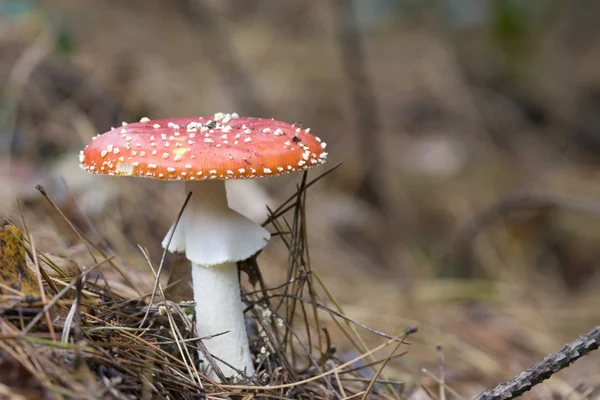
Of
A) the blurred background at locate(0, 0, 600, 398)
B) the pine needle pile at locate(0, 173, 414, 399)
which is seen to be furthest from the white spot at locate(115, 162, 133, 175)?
the blurred background at locate(0, 0, 600, 398)

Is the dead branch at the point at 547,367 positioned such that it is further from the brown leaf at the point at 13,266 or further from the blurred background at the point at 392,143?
the brown leaf at the point at 13,266

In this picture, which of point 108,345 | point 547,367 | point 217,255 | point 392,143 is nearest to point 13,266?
point 108,345

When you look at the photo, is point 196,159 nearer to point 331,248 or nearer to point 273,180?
point 331,248

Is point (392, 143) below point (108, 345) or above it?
above

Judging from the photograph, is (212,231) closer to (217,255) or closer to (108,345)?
(217,255)

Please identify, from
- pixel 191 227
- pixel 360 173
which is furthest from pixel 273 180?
pixel 191 227

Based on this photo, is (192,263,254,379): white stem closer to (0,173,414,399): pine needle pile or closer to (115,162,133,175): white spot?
(0,173,414,399): pine needle pile

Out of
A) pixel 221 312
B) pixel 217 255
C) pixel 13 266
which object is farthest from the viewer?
pixel 221 312

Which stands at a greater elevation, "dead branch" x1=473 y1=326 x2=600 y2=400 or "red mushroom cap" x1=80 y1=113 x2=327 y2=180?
"red mushroom cap" x1=80 y1=113 x2=327 y2=180
